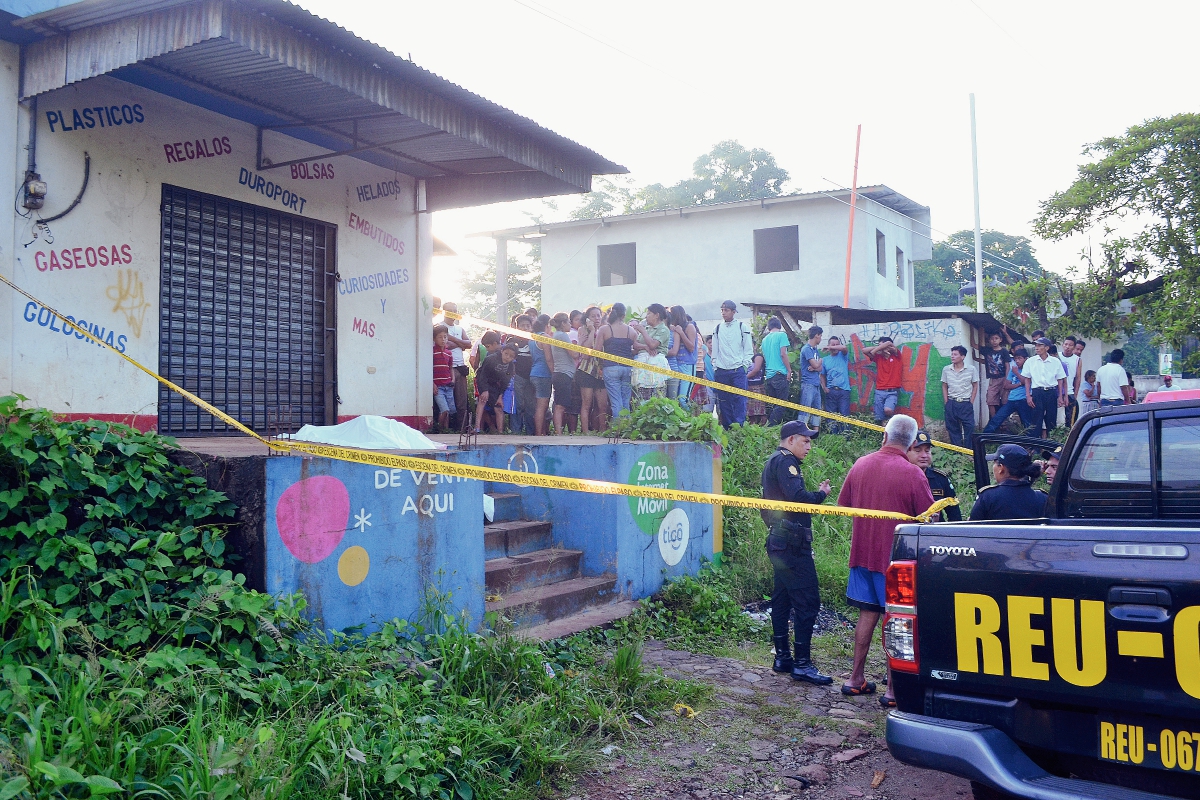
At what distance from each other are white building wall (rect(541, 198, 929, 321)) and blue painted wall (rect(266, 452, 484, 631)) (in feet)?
56.8

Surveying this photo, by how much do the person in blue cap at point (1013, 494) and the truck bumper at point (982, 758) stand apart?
9.22ft

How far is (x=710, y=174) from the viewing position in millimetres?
34844

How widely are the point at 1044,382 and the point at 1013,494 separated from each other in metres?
7.93

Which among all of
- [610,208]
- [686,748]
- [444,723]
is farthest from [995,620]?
[610,208]

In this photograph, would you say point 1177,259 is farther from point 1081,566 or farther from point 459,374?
point 1081,566

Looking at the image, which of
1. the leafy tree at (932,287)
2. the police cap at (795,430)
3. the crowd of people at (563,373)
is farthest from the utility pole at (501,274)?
the leafy tree at (932,287)

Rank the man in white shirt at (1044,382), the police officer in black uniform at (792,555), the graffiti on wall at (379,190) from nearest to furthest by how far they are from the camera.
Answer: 1. the police officer in black uniform at (792,555)
2. the graffiti on wall at (379,190)
3. the man in white shirt at (1044,382)

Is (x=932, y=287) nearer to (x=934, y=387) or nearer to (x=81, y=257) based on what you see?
(x=934, y=387)

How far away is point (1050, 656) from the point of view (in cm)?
288

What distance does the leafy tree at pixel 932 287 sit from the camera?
129 feet

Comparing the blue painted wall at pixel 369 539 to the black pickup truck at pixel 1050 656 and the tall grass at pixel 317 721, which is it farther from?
the black pickup truck at pixel 1050 656

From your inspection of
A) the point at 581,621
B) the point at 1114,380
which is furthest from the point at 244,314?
the point at 1114,380

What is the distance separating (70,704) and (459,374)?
23.7 feet

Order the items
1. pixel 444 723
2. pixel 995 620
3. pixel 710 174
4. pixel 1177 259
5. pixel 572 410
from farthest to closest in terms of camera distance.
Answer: pixel 710 174
pixel 1177 259
pixel 572 410
pixel 444 723
pixel 995 620
